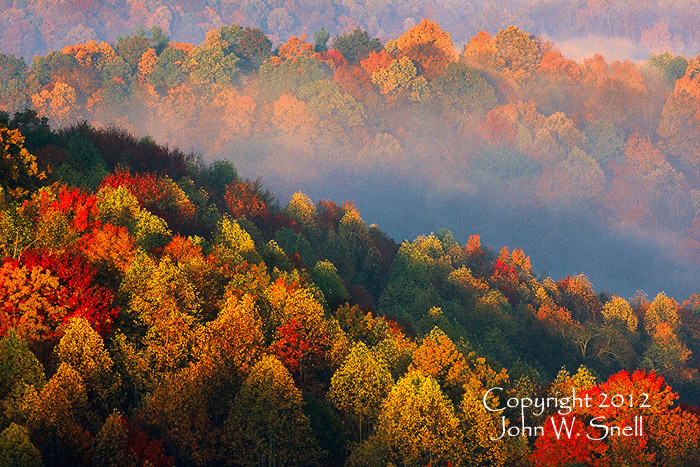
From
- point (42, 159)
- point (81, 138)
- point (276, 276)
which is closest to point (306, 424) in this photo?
point (276, 276)

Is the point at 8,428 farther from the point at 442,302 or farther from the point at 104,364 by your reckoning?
the point at 442,302

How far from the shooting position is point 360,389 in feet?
216

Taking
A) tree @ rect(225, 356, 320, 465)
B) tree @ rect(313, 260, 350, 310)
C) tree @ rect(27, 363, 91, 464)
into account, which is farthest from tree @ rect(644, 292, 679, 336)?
tree @ rect(27, 363, 91, 464)

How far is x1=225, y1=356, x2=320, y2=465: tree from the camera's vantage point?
57969mm

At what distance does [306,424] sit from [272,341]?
10.8 metres

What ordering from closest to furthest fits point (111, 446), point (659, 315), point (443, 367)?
1. point (111, 446)
2. point (443, 367)
3. point (659, 315)

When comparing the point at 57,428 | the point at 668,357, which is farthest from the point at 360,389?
the point at 668,357

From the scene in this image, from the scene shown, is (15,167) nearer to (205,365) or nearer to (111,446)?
(205,365)

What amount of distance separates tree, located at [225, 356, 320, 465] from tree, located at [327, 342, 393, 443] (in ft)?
16.1

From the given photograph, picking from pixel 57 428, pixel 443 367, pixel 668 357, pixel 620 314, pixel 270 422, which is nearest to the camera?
pixel 57 428

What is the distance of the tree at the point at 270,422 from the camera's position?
58.0m

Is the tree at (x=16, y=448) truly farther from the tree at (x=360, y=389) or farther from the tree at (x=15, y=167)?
the tree at (x=15, y=167)

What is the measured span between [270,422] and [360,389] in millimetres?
9369

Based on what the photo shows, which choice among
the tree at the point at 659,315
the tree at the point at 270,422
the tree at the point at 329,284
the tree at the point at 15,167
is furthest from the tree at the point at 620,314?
the tree at the point at 270,422
